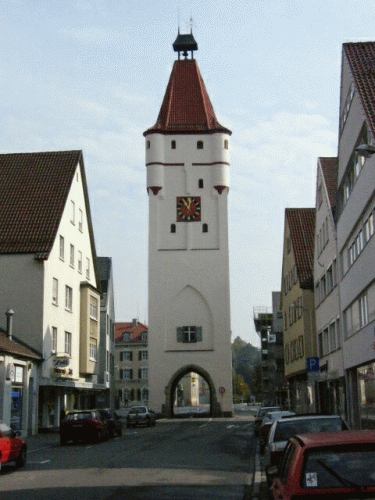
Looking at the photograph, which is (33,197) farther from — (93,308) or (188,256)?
(188,256)

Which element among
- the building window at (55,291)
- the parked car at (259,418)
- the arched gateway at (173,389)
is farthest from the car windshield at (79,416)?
the arched gateway at (173,389)

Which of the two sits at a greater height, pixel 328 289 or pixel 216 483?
pixel 328 289

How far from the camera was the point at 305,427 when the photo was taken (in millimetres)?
13352

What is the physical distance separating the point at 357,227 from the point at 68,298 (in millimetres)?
22774

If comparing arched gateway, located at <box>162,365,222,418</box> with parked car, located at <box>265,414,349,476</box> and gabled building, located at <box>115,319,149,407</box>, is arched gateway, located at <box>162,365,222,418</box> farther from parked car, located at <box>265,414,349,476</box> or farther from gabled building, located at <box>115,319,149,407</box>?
parked car, located at <box>265,414,349,476</box>

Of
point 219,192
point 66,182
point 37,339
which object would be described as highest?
point 219,192

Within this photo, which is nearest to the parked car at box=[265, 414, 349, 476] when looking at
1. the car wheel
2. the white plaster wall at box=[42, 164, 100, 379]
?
the car wheel

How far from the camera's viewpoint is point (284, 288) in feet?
195

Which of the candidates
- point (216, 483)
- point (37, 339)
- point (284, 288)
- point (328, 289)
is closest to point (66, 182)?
point (37, 339)

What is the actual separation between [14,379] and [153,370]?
36.0 meters

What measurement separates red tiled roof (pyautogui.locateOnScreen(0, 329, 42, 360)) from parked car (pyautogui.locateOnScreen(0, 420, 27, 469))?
1305 centimetres

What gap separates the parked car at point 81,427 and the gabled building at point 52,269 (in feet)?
28.3

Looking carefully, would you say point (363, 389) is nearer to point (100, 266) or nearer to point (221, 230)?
point (100, 266)

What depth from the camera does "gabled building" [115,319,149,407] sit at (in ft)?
348
